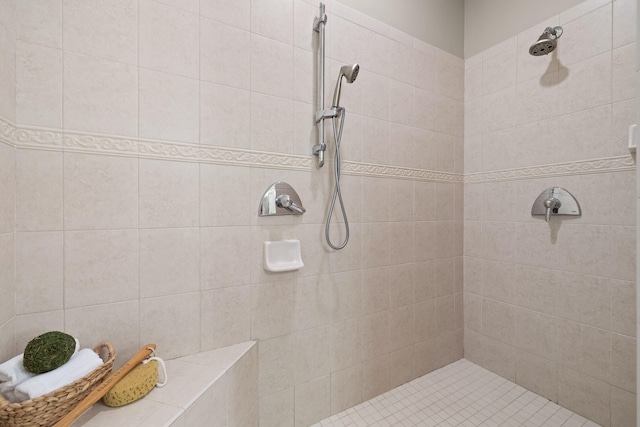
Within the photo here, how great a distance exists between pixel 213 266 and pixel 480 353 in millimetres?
1936

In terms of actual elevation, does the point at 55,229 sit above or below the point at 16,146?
below

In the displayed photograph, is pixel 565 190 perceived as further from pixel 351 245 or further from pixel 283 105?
pixel 283 105

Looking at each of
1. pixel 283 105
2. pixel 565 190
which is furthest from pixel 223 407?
pixel 565 190

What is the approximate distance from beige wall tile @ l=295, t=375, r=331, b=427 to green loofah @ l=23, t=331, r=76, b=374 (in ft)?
3.28

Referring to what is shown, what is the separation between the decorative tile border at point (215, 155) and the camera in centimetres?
94

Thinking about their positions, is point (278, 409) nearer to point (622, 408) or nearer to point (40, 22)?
point (622, 408)

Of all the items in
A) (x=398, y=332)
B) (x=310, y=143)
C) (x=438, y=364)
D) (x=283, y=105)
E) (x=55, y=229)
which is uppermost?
(x=283, y=105)

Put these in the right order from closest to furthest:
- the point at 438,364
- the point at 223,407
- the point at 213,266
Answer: the point at 223,407 < the point at 213,266 < the point at 438,364

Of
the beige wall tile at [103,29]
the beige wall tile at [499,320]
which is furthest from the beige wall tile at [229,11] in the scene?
the beige wall tile at [499,320]

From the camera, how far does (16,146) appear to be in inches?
35.7

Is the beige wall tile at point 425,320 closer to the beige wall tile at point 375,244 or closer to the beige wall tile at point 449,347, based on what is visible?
the beige wall tile at point 449,347

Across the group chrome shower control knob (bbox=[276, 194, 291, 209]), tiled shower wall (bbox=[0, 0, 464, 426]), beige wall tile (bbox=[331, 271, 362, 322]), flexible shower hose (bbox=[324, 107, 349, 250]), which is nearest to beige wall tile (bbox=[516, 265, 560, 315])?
tiled shower wall (bbox=[0, 0, 464, 426])

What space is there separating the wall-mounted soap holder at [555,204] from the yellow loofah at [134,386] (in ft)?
6.69

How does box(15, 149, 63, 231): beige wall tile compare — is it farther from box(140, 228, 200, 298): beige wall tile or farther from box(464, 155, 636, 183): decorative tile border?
box(464, 155, 636, 183): decorative tile border
